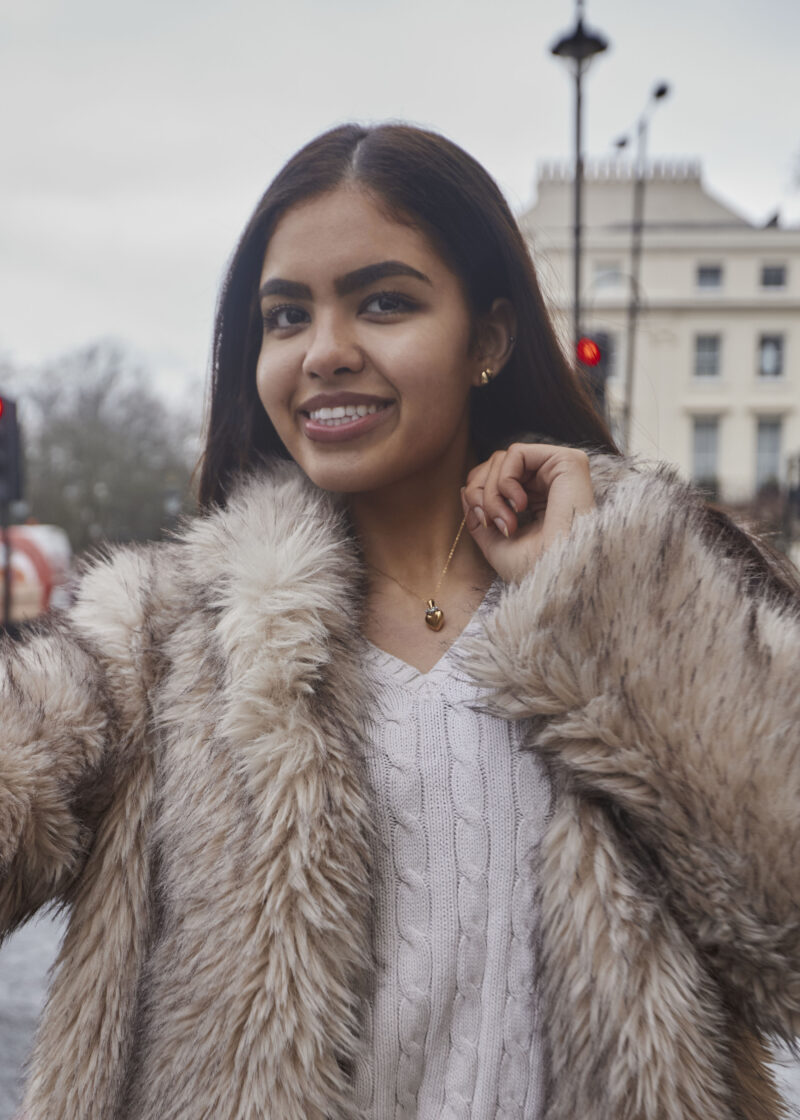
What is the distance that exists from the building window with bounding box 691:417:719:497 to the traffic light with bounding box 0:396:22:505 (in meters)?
32.5

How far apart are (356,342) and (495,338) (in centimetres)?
37

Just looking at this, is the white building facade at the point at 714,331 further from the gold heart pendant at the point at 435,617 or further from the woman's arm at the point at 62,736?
the woman's arm at the point at 62,736

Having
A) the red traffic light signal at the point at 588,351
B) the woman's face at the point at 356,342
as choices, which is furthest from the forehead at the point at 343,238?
the red traffic light signal at the point at 588,351

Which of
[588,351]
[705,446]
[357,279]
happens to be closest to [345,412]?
[357,279]

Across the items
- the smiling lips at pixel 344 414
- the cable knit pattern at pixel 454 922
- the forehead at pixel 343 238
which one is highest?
the forehead at pixel 343 238

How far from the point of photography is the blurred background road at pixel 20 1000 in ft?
11.9

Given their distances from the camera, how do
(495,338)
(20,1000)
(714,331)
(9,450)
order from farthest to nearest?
(714,331)
(9,450)
(20,1000)
(495,338)

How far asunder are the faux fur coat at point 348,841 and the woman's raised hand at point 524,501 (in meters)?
0.11

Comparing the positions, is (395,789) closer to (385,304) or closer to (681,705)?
(681,705)

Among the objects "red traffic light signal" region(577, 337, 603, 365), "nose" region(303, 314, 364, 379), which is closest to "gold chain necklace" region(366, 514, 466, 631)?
"nose" region(303, 314, 364, 379)

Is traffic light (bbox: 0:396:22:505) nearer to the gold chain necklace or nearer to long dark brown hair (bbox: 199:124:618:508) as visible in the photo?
long dark brown hair (bbox: 199:124:618:508)

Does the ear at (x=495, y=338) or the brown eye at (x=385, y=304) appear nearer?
the brown eye at (x=385, y=304)

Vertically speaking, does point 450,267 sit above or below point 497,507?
above

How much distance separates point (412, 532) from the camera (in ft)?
6.11
